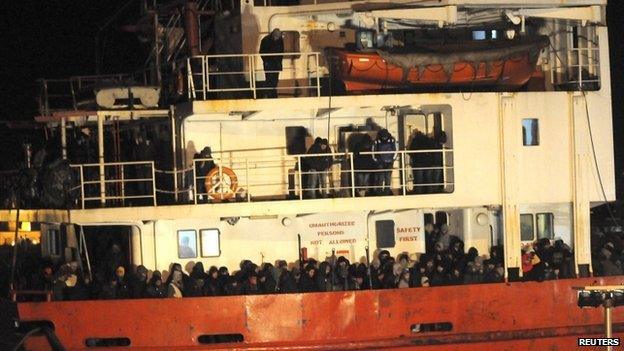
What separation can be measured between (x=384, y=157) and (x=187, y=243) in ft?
10.9

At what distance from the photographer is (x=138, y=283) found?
61.5 feet

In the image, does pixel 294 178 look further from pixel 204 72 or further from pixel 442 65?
pixel 442 65

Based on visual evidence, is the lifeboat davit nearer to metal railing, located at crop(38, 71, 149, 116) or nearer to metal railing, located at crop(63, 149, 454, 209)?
metal railing, located at crop(63, 149, 454, 209)

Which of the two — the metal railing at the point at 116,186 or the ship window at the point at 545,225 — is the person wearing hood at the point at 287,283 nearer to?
the metal railing at the point at 116,186

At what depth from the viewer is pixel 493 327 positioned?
18859 mm

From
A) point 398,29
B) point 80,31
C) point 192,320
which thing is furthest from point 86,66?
point 192,320

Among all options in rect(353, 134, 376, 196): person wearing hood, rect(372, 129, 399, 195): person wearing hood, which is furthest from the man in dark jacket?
rect(372, 129, 399, 195): person wearing hood

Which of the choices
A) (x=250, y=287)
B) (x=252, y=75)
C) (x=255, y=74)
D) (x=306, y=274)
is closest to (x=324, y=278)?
(x=306, y=274)

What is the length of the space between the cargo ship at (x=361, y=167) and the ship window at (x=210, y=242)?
0.11ft

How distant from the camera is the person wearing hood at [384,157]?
63.7 feet

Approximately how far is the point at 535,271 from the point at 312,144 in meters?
3.94

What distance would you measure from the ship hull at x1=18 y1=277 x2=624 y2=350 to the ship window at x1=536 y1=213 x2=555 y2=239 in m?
1.87

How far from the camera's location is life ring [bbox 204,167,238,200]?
19.1 meters

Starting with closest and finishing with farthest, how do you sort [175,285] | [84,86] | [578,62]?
1. [175,285]
2. [578,62]
3. [84,86]
